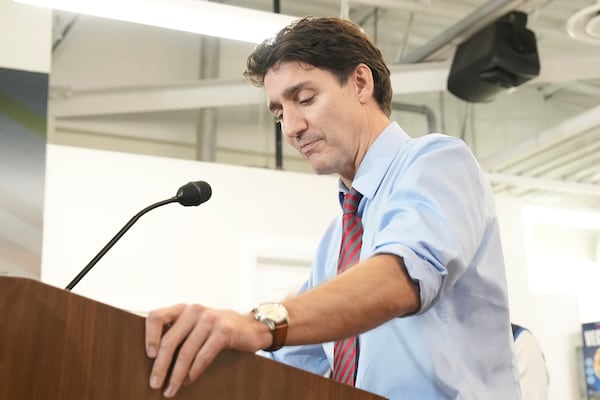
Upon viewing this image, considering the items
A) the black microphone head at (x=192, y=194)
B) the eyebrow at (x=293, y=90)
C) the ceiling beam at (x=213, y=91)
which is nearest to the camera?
the eyebrow at (x=293, y=90)

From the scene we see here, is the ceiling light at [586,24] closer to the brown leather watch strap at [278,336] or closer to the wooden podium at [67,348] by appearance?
the brown leather watch strap at [278,336]

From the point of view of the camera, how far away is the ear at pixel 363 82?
1514 millimetres

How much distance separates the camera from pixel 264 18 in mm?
3637

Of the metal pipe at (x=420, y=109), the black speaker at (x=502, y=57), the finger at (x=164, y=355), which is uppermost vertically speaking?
the metal pipe at (x=420, y=109)

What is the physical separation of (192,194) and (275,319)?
2.71ft

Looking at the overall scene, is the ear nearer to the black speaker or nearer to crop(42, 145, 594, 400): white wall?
crop(42, 145, 594, 400): white wall

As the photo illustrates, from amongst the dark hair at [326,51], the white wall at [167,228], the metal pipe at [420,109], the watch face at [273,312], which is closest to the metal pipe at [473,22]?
the white wall at [167,228]

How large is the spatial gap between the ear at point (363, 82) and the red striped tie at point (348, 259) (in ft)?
0.77

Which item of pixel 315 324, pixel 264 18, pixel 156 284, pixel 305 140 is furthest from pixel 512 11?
pixel 315 324

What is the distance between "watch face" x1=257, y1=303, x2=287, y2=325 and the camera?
83cm

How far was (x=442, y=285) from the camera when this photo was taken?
1012mm

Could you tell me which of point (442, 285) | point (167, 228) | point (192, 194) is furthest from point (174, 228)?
point (442, 285)

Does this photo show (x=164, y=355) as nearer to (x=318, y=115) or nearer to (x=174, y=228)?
(x=318, y=115)

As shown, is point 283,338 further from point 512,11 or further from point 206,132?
point 206,132
